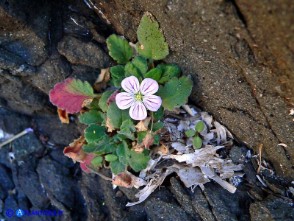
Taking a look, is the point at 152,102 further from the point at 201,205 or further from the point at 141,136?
the point at 201,205

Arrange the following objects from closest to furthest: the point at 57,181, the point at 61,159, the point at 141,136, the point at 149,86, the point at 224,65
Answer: the point at 224,65, the point at 149,86, the point at 141,136, the point at 57,181, the point at 61,159

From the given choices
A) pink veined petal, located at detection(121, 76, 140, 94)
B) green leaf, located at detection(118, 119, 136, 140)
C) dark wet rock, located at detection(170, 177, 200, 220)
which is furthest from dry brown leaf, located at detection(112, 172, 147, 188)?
pink veined petal, located at detection(121, 76, 140, 94)

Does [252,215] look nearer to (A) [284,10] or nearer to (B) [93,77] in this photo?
(A) [284,10]

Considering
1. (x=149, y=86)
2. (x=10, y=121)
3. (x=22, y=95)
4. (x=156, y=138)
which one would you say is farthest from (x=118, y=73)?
(x=10, y=121)

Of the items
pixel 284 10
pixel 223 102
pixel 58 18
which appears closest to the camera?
pixel 284 10

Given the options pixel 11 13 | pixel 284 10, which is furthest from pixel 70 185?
pixel 284 10

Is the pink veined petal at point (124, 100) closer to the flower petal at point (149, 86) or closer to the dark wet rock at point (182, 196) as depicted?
the flower petal at point (149, 86)

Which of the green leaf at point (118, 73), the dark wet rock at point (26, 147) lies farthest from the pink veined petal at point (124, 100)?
the dark wet rock at point (26, 147)

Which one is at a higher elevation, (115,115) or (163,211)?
(115,115)
